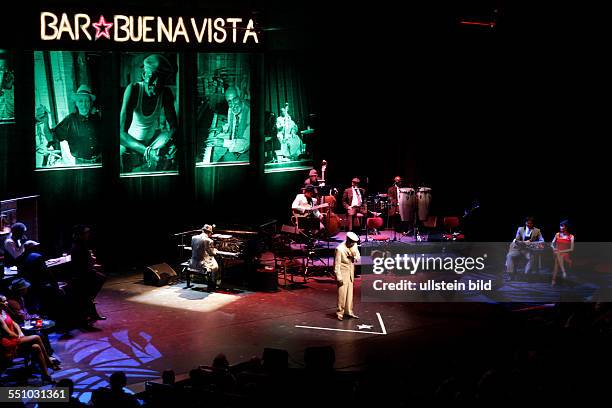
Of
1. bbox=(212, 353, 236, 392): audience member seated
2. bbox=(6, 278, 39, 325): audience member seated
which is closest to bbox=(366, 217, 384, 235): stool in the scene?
bbox=(6, 278, 39, 325): audience member seated

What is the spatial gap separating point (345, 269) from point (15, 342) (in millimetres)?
5419

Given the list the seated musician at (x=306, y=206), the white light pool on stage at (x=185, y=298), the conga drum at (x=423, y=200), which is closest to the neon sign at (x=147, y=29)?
the seated musician at (x=306, y=206)

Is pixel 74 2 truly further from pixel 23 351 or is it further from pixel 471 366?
pixel 471 366

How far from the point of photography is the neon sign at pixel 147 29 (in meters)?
14.8

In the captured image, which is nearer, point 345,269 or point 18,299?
point 18,299

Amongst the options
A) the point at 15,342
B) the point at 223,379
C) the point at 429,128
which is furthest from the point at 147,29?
the point at 223,379

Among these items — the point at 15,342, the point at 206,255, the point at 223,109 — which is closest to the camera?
the point at 15,342

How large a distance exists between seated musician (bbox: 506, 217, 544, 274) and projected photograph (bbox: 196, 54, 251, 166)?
6.25 metres

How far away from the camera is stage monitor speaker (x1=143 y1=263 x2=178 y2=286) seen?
16.2 meters

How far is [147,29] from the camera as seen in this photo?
15.6 metres

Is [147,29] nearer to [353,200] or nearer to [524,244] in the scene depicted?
[353,200]

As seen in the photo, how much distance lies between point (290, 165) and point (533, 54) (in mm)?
5983

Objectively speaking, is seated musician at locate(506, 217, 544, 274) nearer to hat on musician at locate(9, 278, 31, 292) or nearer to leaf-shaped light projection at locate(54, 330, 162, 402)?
leaf-shaped light projection at locate(54, 330, 162, 402)

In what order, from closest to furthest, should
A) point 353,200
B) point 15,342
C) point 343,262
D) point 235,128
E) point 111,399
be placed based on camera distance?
point 111,399, point 15,342, point 343,262, point 235,128, point 353,200
